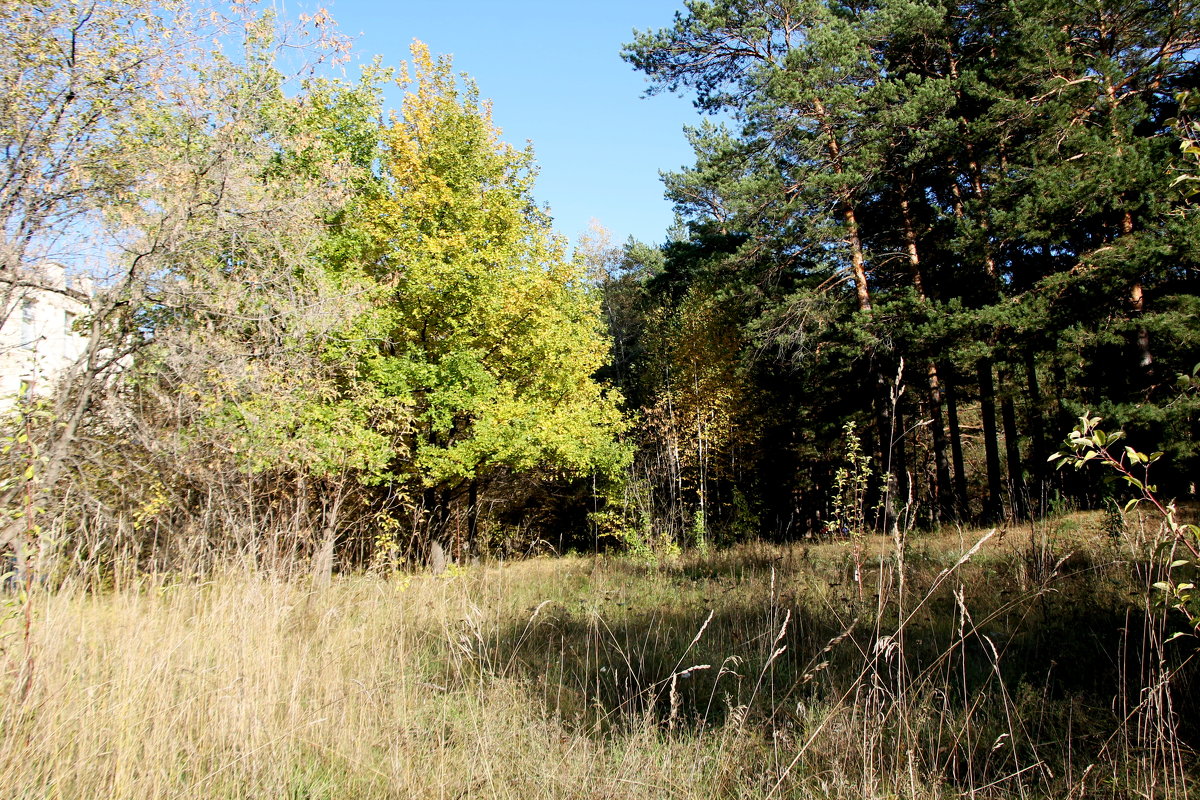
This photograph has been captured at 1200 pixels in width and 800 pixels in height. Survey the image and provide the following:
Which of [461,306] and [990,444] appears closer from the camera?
[461,306]

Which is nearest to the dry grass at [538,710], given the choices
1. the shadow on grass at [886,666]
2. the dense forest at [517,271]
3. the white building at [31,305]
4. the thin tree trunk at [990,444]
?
the shadow on grass at [886,666]

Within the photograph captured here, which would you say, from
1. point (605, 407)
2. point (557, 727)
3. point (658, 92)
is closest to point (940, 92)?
point (658, 92)

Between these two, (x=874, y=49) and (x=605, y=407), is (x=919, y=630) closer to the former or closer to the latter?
(x=605, y=407)

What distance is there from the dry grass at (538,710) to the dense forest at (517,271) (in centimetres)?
71

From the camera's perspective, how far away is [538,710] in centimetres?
361

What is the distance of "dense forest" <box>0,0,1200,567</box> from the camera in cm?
552

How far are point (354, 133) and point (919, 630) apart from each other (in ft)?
37.5

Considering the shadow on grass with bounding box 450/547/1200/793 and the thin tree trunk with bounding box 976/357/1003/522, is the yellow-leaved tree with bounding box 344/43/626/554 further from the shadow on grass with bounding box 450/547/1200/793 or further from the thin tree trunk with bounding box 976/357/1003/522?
the thin tree trunk with bounding box 976/357/1003/522

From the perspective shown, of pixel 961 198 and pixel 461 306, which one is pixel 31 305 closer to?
pixel 461 306

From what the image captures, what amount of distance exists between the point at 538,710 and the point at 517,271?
910 cm

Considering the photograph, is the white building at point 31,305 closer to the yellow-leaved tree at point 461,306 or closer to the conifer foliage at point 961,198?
the yellow-leaved tree at point 461,306

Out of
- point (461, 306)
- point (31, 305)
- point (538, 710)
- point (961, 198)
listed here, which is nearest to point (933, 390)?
point (961, 198)

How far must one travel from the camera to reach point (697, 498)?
71.5ft

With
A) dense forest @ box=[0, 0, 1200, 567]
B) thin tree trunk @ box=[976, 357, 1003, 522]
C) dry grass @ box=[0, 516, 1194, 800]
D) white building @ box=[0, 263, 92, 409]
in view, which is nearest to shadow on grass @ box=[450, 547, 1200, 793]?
dry grass @ box=[0, 516, 1194, 800]
